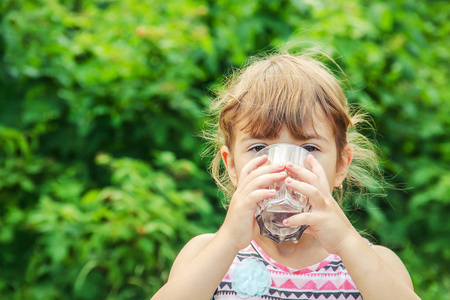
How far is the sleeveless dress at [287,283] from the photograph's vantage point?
1.71 metres

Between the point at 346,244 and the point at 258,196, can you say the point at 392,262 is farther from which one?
the point at 258,196

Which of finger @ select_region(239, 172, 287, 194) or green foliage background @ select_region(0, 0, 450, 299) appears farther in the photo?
green foliage background @ select_region(0, 0, 450, 299)

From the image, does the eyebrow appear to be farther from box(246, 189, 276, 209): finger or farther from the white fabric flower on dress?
the white fabric flower on dress

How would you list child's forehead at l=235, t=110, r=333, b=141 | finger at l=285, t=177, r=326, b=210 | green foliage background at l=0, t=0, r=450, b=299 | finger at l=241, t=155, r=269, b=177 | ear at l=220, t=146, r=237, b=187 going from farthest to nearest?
green foliage background at l=0, t=0, r=450, b=299 → ear at l=220, t=146, r=237, b=187 → child's forehead at l=235, t=110, r=333, b=141 → finger at l=241, t=155, r=269, b=177 → finger at l=285, t=177, r=326, b=210

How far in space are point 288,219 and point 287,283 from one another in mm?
362

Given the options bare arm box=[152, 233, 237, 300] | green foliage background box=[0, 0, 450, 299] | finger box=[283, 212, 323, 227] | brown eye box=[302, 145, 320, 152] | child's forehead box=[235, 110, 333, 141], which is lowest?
green foliage background box=[0, 0, 450, 299]

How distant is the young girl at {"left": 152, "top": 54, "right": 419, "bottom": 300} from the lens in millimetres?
1468

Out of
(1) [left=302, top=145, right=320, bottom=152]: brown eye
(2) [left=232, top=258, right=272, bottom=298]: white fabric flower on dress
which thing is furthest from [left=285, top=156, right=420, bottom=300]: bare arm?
(2) [left=232, top=258, right=272, bottom=298]: white fabric flower on dress

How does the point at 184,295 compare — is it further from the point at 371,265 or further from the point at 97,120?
the point at 97,120

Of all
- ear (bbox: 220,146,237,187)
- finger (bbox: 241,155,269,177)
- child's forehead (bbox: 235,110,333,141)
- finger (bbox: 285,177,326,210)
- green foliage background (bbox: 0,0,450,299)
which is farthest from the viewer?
green foliage background (bbox: 0,0,450,299)

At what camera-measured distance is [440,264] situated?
12.3ft

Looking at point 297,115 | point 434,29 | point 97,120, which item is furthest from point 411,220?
point 297,115

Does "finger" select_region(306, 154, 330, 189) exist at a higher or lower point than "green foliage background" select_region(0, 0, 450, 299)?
higher

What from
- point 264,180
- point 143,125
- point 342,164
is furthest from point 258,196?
point 143,125
